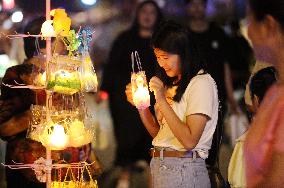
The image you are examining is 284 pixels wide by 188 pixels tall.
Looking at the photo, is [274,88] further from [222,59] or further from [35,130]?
[222,59]

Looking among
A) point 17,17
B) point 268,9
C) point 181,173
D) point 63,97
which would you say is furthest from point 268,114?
point 17,17

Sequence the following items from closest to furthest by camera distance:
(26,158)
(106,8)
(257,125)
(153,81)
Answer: (257,125) → (153,81) → (26,158) → (106,8)

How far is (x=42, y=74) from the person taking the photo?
345cm

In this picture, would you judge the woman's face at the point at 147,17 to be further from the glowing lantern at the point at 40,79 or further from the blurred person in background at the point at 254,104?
the blurred person in background at the point at 254,104

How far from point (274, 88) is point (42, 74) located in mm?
1983

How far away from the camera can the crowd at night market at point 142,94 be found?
173 centimetres

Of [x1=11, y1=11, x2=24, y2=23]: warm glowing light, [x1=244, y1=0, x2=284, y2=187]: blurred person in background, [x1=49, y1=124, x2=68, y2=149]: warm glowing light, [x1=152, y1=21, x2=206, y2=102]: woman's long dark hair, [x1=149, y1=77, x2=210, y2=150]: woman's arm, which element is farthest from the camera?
[x1=11, y1=11, x2=24, y2=23]: warm glowing light

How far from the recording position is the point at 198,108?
121 inches

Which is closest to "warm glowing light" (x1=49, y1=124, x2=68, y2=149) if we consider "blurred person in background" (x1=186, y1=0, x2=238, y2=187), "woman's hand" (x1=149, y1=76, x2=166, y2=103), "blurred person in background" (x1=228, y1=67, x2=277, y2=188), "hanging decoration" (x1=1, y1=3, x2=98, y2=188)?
"hanging decoration" (x1=1, y1=3, x2=98, y2=188)

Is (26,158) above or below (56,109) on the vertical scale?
below

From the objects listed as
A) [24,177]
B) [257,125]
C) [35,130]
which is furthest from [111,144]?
[257,125]

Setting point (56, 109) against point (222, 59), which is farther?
point (222, 59)

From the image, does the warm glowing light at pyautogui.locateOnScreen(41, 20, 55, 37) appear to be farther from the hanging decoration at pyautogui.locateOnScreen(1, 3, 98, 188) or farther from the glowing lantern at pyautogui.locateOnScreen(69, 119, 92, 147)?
the glowing lantern at pyautogui.locateOnScreen(69, 119, 92, 147)

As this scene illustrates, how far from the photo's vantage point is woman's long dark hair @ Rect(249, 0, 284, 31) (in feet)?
5.35
